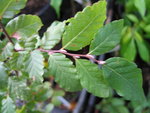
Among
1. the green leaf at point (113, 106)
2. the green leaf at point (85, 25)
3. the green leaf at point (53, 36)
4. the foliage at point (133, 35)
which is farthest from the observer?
the green leaf at point (113, 106)

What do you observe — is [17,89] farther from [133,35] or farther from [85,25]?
[133,35]

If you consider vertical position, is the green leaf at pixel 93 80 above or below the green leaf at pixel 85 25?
below

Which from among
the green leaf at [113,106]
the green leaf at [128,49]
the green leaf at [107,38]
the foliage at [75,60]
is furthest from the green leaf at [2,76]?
the green leaf at [113,106]

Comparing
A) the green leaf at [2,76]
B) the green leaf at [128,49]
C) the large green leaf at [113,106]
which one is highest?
the green leaf at [2,76]

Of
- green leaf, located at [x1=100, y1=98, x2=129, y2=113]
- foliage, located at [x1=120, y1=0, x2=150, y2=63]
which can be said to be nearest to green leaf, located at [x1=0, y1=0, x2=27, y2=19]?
foliage, located at [x1=120, y1=0, x2=150, y2=63]

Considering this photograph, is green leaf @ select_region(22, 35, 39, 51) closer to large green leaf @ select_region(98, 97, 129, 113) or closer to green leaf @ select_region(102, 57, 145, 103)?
green leaf @ select_region(102, 57, 145, 103)

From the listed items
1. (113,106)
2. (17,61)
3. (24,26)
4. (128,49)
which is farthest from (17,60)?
(113,106)

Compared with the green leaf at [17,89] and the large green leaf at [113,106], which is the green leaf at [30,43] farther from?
the large green leaf at [113,106]
